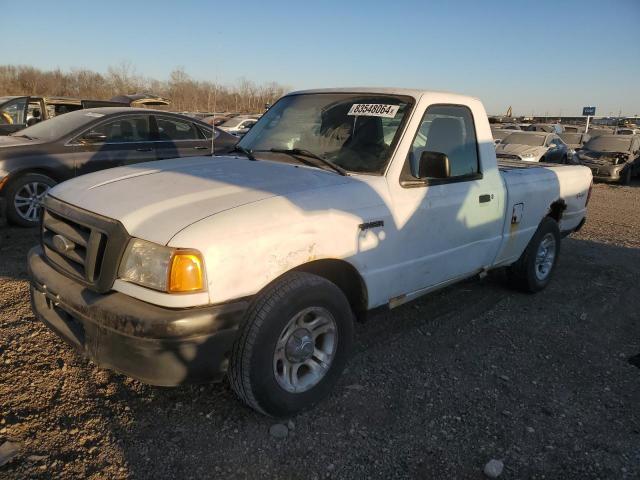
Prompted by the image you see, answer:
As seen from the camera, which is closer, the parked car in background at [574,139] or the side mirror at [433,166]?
the side mirror at [433,166]

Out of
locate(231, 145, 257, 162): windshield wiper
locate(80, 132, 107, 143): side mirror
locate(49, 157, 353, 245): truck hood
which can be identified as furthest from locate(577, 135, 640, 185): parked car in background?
locate(49, 157, 353, 245): truck hood

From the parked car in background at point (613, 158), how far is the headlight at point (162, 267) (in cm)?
1588

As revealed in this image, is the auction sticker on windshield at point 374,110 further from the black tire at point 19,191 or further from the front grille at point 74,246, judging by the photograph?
the black tire at point 19,191

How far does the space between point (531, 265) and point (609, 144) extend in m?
14.1

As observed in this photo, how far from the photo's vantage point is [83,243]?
2.64 meters

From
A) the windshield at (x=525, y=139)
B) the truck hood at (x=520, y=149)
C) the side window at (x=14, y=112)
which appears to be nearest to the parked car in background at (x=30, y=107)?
the side window at (x=14, y=112)

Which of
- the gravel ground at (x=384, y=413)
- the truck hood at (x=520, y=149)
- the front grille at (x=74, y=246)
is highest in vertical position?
the truck hood at (x=520, y=149)

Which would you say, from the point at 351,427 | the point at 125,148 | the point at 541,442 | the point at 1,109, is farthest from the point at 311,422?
the point at 1,109

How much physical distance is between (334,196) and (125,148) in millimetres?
5484

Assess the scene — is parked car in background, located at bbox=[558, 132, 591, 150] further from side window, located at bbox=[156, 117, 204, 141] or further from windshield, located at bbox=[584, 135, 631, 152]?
side window, located at bbox=[156, 117, 204, 141]

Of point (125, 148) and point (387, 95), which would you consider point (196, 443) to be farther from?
point (125, 148)

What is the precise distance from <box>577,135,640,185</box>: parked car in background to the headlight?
15883 millimetres

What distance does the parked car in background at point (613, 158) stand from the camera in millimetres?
15344

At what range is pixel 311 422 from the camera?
2.88 metres
